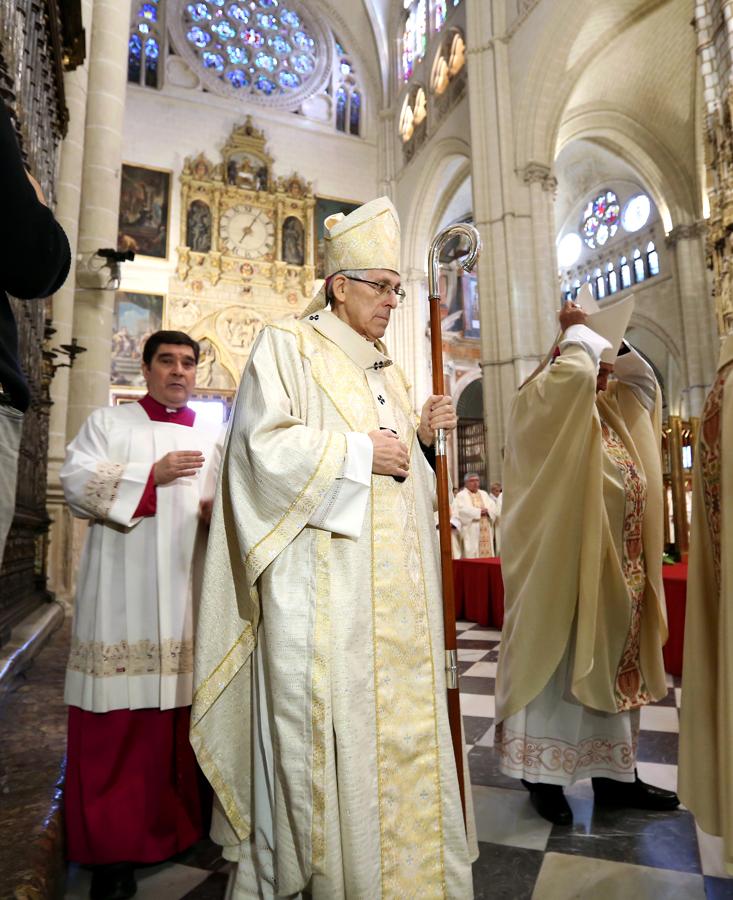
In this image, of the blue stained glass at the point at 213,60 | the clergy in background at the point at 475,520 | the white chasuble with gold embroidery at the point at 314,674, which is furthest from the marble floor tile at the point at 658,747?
the blue stained glass at the point at 213,60

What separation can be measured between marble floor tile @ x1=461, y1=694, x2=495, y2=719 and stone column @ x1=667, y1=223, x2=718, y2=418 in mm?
12846

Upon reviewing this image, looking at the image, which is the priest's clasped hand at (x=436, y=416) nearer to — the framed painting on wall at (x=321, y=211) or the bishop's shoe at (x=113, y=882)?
the bishop's shoe at (x=113, y=882)

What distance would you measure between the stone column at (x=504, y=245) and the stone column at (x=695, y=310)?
4.71 m

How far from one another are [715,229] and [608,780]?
310 inches

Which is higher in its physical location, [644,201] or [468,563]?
[644,201]

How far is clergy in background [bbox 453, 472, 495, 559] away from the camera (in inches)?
371

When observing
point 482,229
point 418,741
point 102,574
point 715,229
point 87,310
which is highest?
point 482,229

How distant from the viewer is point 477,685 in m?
3.95

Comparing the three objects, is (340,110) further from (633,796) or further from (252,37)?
(633,796)

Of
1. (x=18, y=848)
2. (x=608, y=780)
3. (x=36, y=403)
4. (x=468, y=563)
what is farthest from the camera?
(x=468, y=563)

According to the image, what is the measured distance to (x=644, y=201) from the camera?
18.5 metres

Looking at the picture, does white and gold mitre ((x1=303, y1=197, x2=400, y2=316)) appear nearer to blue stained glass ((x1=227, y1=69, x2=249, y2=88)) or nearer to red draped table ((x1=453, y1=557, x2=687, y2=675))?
red draped table ((x1=453, y1=557, x2=687, y2=675))

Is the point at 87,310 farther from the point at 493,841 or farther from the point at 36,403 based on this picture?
the point at 493,841

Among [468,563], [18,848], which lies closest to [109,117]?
[468,563]
